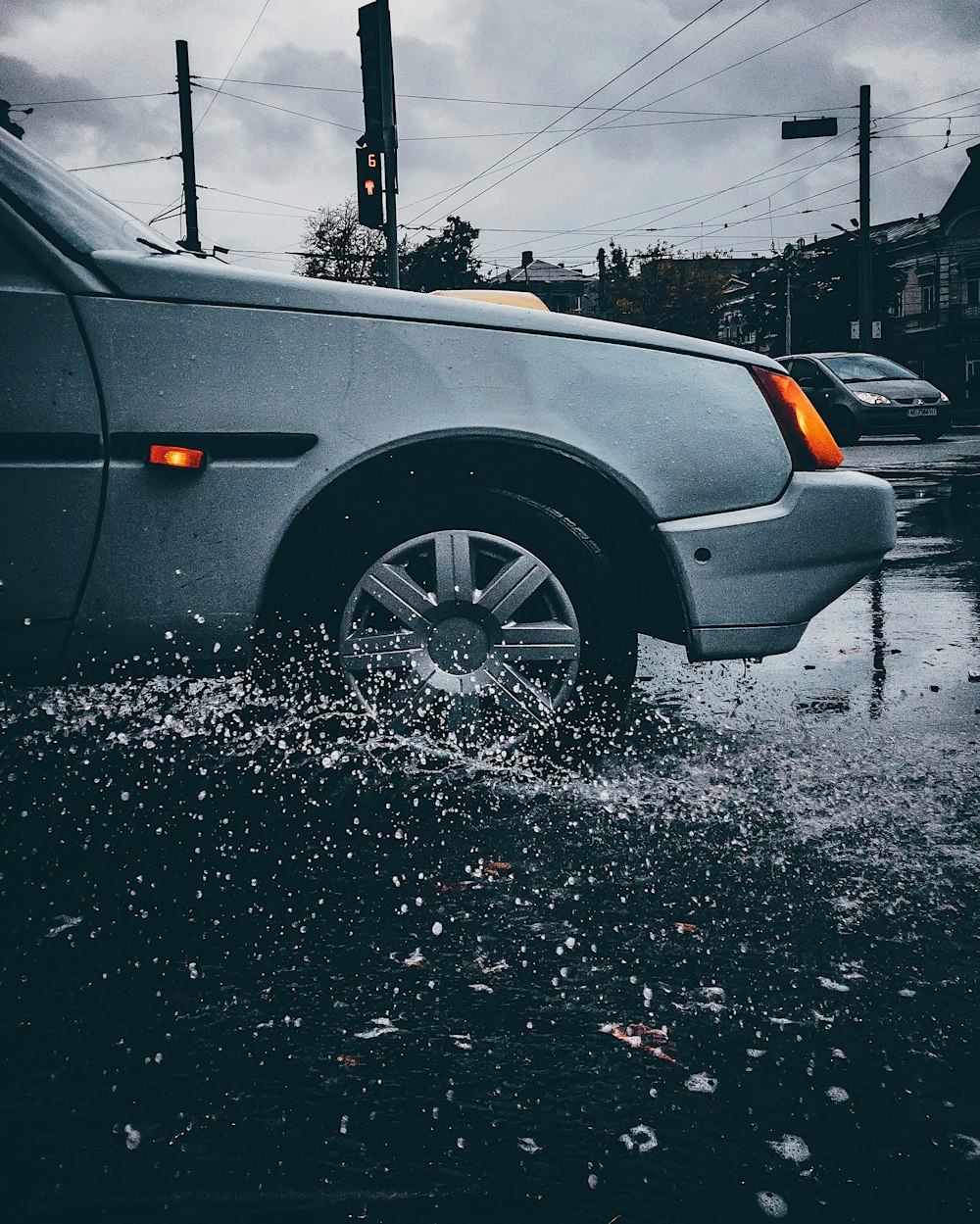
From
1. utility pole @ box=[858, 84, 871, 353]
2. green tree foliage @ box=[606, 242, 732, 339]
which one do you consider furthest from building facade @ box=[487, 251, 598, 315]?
utility pole @ box=[858, 84, 871, 353]

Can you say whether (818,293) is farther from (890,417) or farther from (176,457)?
(176,457)

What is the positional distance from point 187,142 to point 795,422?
27805 mm

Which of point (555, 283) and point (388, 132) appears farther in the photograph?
point (555, 283)

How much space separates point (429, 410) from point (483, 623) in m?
0.53

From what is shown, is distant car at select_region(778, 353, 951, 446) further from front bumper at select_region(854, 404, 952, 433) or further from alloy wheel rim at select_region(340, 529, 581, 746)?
alloy wheel rim at select_region(340, 529, 581, 746)

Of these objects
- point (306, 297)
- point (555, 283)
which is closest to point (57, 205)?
point (306, 297)

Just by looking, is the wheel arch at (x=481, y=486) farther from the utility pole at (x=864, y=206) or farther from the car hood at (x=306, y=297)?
the utility pole at (x=864, y=206)

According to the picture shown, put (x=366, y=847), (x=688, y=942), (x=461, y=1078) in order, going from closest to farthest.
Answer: (x=461, y=1078) < (x=688, y=942) < (x=366, y=847)

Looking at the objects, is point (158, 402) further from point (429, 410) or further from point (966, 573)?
point (966, 573)

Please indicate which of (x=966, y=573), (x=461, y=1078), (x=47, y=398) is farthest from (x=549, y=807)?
(x=966, y=573)

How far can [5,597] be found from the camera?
2.67 m

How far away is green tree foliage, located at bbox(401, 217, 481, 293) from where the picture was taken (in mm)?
57531

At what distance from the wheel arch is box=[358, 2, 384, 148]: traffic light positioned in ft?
36.9

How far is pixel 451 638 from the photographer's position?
9.66 ft
